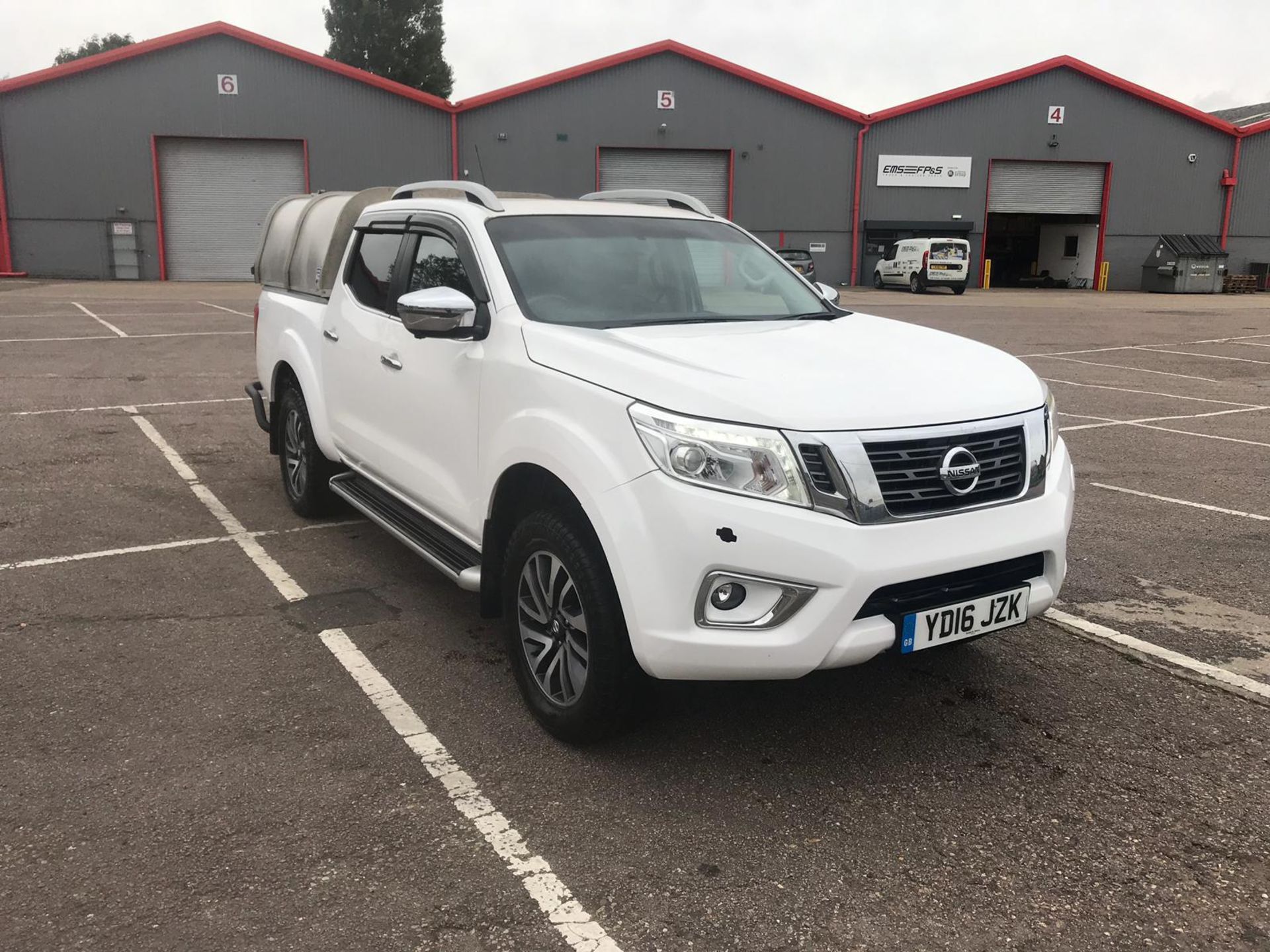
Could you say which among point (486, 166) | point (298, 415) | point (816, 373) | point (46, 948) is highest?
point (486, 166)

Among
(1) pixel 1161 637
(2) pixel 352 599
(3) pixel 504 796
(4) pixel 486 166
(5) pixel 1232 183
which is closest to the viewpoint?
(3) pixel 504 796

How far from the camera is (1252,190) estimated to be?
39656 millimetres

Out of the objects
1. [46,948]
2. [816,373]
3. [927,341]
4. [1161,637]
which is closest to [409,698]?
[46,948]

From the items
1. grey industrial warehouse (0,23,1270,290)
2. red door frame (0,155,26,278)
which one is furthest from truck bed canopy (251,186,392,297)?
red door frame (0,155,26,278)

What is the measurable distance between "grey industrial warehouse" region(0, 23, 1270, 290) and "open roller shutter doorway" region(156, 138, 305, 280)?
61 mm

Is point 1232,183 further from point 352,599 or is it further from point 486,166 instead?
point 352,599

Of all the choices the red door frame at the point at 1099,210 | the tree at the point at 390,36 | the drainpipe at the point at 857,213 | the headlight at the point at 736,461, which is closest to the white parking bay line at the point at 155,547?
the headlight at the point at 736,461

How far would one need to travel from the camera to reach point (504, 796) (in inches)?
125

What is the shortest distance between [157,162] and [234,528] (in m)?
30.8

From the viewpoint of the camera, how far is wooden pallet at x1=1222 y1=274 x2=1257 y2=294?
3891 cm

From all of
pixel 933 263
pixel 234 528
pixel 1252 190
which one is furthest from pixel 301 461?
pixel 1252 190

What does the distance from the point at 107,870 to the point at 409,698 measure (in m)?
1.24

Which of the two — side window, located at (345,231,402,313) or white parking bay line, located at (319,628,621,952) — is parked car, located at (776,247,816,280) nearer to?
side window, located at (345,231,402,313)

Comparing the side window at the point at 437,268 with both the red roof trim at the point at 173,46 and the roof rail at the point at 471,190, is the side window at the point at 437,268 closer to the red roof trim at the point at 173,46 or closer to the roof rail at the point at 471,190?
the roof rail at the point at 471,190
